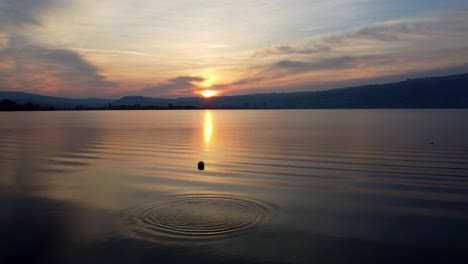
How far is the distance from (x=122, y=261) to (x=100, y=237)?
7.01 ft

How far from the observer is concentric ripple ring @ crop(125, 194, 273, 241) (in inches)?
450

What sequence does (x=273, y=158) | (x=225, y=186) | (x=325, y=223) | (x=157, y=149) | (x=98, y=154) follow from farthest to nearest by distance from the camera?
(x=157, y=149), (x=98, y=154), (x=273, y=158), (x=225, y=186), (x=325, y=223)

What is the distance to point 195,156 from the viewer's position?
3067cm

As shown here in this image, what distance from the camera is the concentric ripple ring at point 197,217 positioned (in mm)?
11430

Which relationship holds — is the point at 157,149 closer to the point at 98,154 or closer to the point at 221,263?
the point at 98,154

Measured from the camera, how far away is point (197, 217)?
1294cm

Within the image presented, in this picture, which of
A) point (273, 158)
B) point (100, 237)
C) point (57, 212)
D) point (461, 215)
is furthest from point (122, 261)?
point (273, 158)

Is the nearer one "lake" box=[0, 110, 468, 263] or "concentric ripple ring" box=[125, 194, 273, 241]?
"lake" box=[0, 110, 468, 263]

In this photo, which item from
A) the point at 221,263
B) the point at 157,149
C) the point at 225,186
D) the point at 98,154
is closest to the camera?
the point at 221,263

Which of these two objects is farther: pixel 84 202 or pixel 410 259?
pixel 84 202


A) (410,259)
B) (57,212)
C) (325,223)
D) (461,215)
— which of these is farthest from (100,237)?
(461,215)

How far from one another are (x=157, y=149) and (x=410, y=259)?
28573 millimetres

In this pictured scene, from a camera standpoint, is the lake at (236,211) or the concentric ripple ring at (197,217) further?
the concentric ripple ring at (197,217)

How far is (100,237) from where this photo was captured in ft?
37.4
